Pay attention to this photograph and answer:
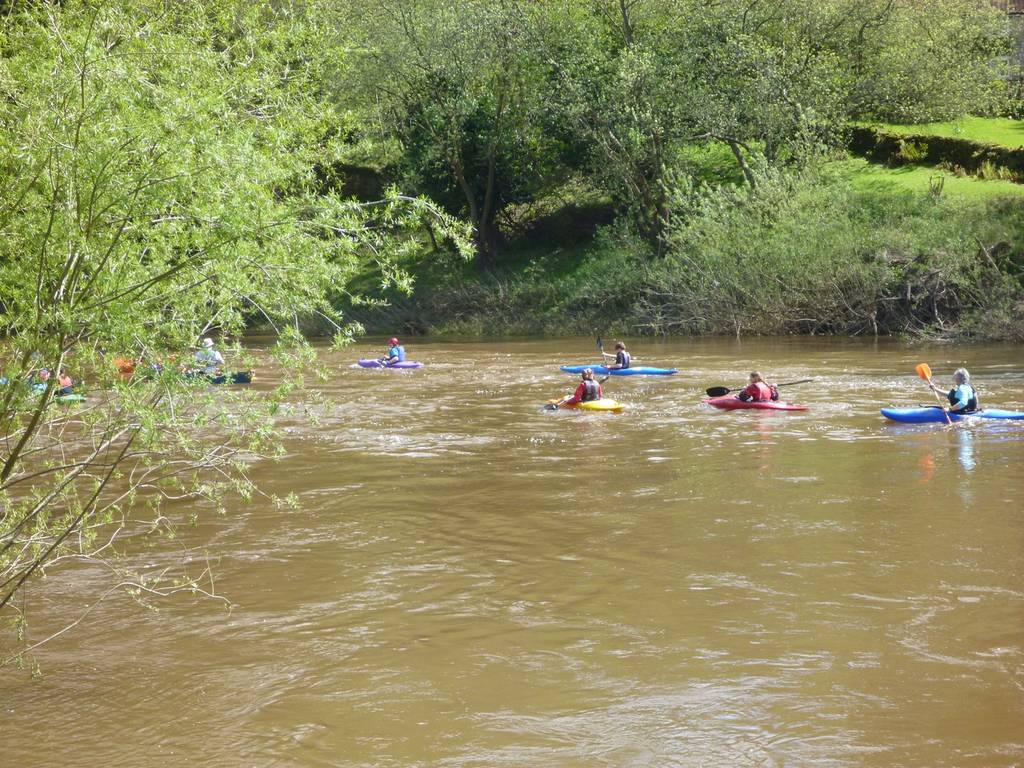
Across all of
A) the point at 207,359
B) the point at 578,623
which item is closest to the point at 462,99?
the point at 578,623

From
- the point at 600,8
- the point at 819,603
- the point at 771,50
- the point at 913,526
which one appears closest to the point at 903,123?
the point at 771,50

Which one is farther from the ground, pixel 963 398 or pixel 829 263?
pixel 829 263

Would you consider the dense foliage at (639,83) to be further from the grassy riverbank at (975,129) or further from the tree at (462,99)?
the grassy riverbank at (975,129)

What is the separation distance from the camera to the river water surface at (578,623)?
6246mm

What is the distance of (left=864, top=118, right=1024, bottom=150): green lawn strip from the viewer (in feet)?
126

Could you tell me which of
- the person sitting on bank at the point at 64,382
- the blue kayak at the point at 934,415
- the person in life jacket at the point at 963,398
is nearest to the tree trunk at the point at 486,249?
the blue kayak at the point at 934,415

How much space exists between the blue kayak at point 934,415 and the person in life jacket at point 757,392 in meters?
2.29

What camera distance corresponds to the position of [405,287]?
21.9 ft

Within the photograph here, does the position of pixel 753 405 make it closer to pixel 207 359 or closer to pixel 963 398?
pixel 963 398

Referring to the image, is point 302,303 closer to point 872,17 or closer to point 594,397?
point 594,397

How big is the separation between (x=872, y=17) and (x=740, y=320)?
12783mm

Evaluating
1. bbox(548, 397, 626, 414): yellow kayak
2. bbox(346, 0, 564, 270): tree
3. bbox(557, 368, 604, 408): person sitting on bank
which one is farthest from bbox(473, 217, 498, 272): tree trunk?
bbox(548, 397, 626, 414): yellow kayak

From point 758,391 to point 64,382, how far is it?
1327cm

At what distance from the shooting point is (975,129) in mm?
40000
